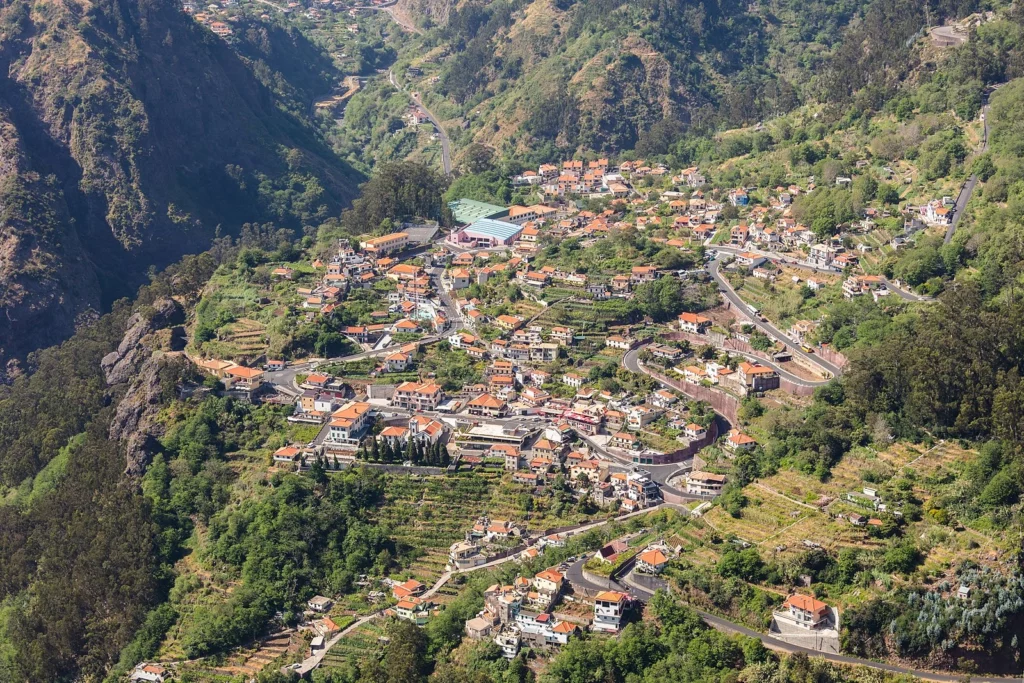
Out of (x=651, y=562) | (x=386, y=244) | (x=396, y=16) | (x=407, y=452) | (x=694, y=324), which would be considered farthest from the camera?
(x=396, y=16)

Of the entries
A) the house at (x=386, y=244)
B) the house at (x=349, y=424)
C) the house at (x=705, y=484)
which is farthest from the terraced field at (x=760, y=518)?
the house at (x=386, y=244)

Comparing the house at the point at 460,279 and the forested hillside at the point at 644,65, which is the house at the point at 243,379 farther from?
the forested hillside at the point at 644,65

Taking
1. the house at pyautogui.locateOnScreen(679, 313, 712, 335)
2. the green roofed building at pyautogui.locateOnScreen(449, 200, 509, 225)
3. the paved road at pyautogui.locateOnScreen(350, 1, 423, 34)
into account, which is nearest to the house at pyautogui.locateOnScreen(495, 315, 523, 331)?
the house at pyautogui.locateOnScreen(679, 313, 712, 335)

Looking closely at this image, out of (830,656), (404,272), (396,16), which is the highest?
(396,16)

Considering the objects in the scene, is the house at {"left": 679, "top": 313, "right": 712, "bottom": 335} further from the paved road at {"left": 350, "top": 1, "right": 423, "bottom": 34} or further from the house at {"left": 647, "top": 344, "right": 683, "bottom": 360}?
the paved road at {"left": 350, "top": 1, "right": 423, "bottom": 34}

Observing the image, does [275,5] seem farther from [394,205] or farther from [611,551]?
[611,551]

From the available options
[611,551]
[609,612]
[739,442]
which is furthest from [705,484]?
[609,612]
